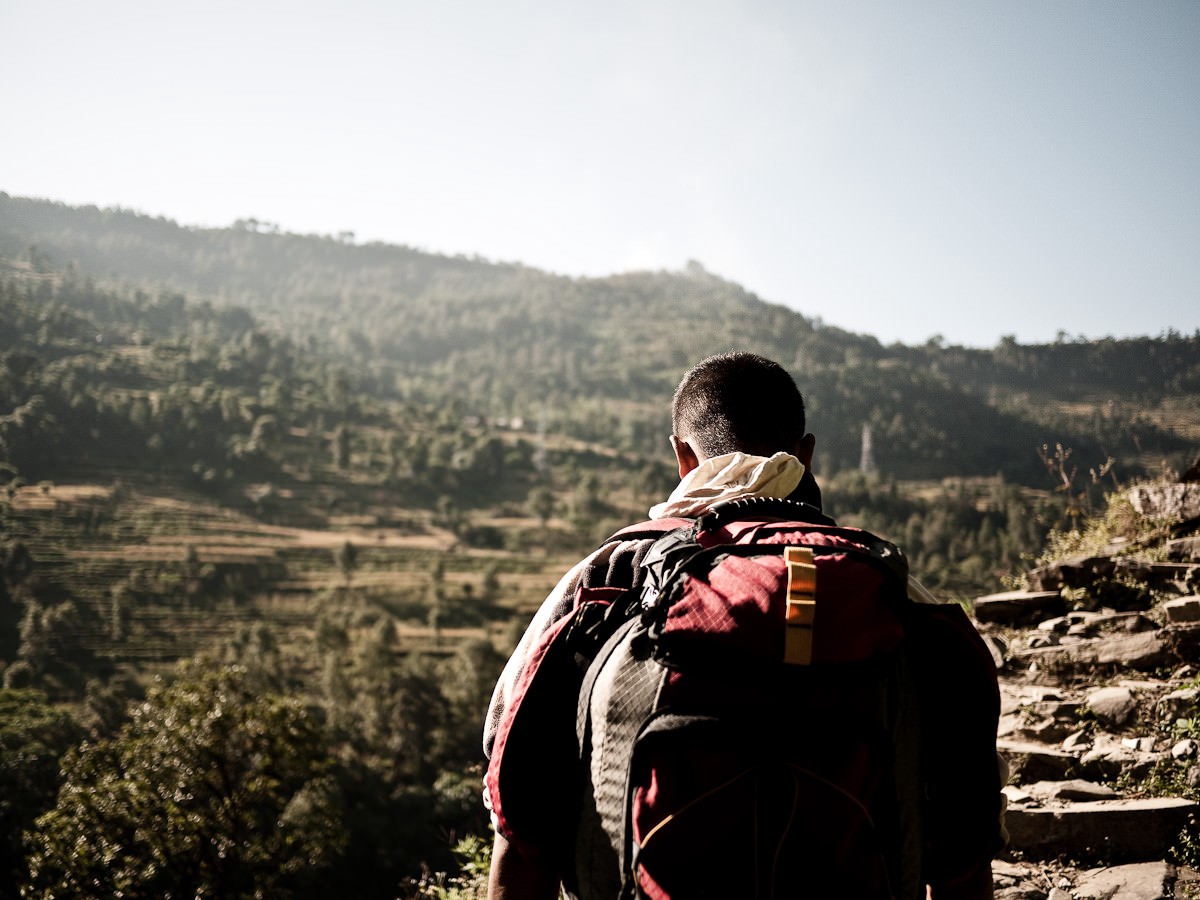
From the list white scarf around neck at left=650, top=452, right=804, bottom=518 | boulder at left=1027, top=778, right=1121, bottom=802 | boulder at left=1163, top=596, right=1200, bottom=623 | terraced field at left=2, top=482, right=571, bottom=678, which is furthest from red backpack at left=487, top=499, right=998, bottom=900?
terraced field at left=2, top=482, right=571, bottom=678

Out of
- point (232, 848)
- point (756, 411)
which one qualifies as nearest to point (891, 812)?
point (756, 411)

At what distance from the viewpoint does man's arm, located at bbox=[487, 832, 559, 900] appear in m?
1.50

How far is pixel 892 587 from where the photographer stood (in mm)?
1328

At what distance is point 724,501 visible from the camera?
1636mm

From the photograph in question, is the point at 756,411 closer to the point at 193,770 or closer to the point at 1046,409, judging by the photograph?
the point at 193,770

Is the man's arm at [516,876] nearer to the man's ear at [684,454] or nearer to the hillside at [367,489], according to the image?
the man's ear at [684,454]

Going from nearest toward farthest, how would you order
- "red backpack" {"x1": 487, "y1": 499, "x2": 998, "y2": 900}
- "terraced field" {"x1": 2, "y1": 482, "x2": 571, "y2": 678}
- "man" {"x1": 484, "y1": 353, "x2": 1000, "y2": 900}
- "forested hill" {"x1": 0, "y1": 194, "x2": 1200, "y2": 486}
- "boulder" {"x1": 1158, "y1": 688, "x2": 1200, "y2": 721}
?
"red backpack" {"x1": 487, "y1": 499, "x2": 998, "y2": 900}, "man" {"x1": 484, "y1": 353, "x2": 1000, "y2": 900}, "boulder" {"x1": 1158, "y1": 688, "x2": 1200, "y2": 721}, "terraced field" {"x1": 2, "y1": 482, "x2": 571, "y2": 678}, "forested hill" {"x1": 0, "y1": 194, "x2": 1200, "y2": 486}

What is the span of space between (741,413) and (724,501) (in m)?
0.35

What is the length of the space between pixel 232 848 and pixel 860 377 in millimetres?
95665

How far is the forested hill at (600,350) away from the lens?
74.4 m

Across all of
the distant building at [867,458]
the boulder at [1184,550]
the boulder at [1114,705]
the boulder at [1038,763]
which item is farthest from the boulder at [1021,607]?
the distant building at [867,458]

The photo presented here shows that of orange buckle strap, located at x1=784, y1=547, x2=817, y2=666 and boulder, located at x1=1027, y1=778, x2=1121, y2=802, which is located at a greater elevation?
orange buckle strap, located at x1=784, y1=547, x2=817, y2=666

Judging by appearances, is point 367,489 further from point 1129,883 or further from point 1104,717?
point 1129,883

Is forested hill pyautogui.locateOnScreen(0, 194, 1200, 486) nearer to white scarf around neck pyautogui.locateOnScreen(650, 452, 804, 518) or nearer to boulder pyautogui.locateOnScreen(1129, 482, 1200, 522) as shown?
boulder pyautogui.locateOnScreen(1129, 482, 1200, 522)
